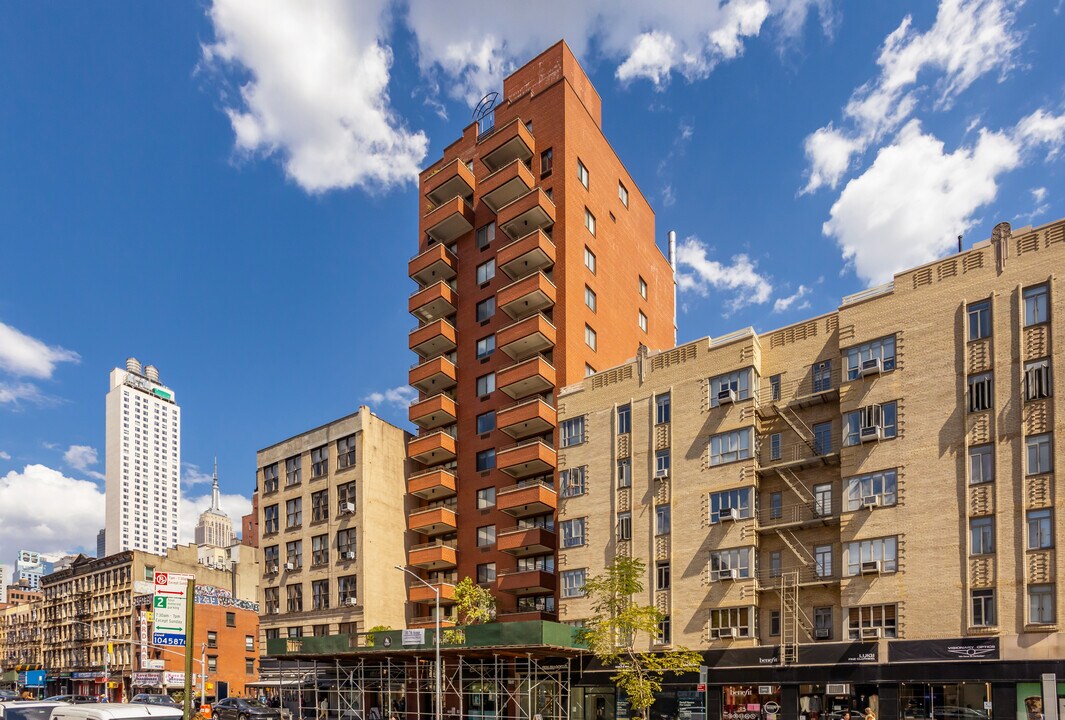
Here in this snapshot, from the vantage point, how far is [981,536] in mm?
35844

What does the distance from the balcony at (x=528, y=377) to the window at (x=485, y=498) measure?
7.75 meters

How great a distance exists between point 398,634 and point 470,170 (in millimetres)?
39284

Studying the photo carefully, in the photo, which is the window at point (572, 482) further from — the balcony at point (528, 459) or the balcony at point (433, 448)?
the balcony at point (433, 448)

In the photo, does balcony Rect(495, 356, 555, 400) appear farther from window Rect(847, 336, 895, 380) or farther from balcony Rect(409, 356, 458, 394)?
window Rect(847, 336, 895, 380)

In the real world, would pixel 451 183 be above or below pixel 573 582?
above

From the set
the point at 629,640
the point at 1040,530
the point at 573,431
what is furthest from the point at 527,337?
the point at 1040,530

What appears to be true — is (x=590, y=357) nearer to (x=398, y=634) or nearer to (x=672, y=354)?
(x=672, y=354)

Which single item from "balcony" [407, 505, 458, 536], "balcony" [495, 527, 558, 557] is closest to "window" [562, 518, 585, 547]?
"balcony" [495, 527, 558, 557]

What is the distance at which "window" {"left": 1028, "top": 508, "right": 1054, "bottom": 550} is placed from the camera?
111ft

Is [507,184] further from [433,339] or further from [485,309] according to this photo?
[433,339]

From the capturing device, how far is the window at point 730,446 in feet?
148

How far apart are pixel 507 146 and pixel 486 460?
82.4 feet

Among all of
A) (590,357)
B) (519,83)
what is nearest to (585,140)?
(519,83)

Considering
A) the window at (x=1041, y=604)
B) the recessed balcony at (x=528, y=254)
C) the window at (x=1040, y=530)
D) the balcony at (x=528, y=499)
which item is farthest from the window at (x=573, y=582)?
the window at (x=1040, y=530)
